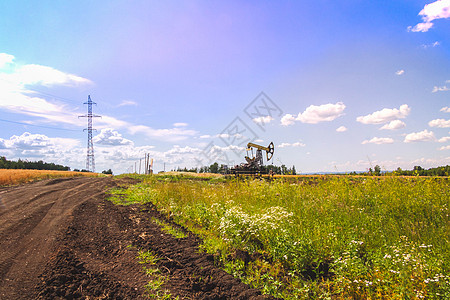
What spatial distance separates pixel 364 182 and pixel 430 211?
2.19 m

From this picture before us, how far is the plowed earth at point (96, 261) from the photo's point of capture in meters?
3.48

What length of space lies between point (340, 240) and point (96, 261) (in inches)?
177

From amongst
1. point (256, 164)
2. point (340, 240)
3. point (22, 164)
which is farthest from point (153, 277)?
point (22, 164)

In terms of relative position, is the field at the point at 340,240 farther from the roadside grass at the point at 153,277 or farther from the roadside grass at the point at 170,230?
the roadside grass at the point at 153,277

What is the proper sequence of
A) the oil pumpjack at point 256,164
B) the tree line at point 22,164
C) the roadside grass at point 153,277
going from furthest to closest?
1. the tree line at point 22,164
2. the oil pumpjack at point 256,164
3. the roadside grass at point 153,277

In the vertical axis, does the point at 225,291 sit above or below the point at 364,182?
below

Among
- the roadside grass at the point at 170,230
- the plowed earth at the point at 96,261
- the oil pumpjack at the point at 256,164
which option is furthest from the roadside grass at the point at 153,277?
the oil pumpjack at the point at 256,164

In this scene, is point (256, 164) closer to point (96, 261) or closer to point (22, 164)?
point (96, 261)

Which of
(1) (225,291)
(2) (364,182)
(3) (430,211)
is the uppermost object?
(2) (364,182)

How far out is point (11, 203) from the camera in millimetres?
9445

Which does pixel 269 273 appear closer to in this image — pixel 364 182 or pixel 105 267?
pixel 105 267

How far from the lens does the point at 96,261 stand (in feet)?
14.6

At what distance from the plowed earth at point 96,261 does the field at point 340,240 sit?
0.47 metres

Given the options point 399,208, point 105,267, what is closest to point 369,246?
point 399,208
